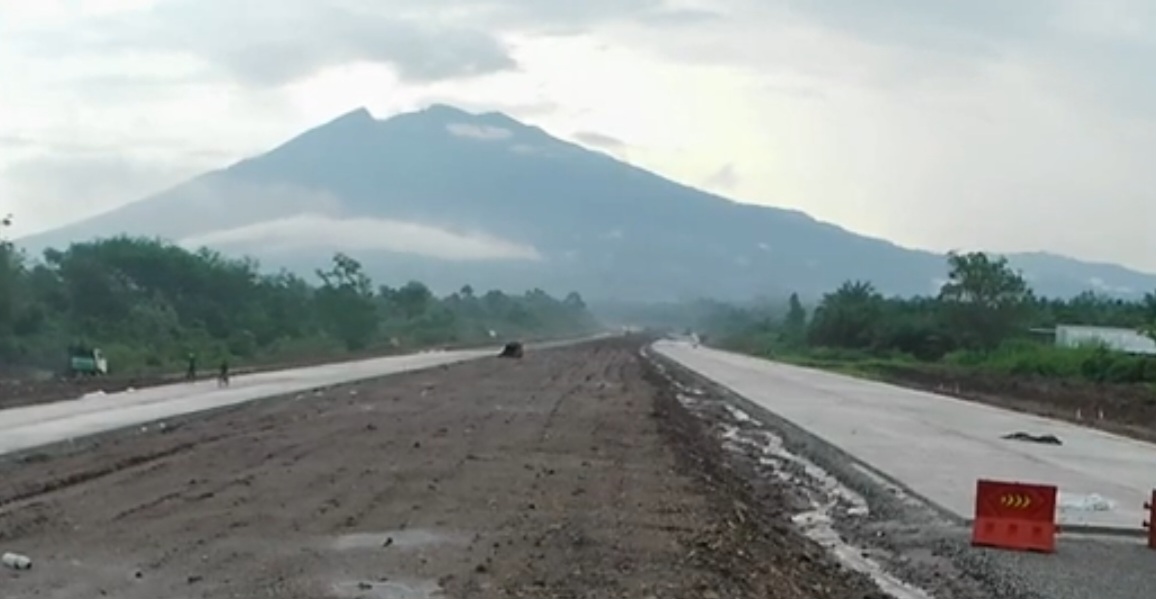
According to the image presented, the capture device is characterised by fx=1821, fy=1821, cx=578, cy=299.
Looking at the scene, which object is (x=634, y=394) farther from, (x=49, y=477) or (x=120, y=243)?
(x=120, y=243)

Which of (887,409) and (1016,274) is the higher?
(1016,274)

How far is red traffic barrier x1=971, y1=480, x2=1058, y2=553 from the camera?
1741 cm

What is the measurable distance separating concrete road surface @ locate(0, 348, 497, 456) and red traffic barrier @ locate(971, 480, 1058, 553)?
15.2 m

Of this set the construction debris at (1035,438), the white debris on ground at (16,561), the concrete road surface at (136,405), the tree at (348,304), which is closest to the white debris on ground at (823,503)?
the construction debris at (1035,438)

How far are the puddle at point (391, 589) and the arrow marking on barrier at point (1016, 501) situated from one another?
6840mm

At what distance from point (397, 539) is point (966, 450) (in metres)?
18.3

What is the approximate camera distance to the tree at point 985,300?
96188mm

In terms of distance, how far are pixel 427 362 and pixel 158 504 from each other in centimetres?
5834

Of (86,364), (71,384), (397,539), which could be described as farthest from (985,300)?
(397,539)

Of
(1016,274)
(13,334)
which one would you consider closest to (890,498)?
(13,334)

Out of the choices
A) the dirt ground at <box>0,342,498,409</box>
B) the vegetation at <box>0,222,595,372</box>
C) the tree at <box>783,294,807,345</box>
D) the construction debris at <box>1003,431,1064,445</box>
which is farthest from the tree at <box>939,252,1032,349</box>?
the construction debris at <box>1003,431,1064,445</box>

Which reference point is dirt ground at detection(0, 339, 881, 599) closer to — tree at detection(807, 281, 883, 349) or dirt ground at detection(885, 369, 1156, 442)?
dirt ground at detection(885, 369, 1156, 442)

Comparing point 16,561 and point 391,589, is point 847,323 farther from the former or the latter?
point 391,589

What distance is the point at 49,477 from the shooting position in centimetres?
2220
